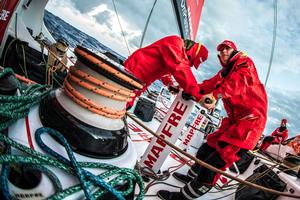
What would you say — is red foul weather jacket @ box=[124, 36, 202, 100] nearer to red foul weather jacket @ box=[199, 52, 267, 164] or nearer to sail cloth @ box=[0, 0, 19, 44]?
red foul weather jacket @ box=[199, 52, 267, 164]

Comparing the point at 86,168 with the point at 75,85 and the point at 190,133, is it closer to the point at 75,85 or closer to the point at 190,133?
the point at 75,85

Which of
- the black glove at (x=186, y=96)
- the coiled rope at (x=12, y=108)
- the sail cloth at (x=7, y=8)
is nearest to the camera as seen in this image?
the coiled rope at (x=12, y=108)

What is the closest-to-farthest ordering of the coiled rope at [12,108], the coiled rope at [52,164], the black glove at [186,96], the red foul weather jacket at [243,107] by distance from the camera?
the coiled rope at [52,164] < the coiled rope at [12,108] < the red foul weather jacket at [243,107] < the black glove at [186,96]

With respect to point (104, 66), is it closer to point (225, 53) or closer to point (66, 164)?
point (66, 164)

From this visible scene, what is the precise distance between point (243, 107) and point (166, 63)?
2.80 ft

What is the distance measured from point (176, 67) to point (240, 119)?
0.77 metres

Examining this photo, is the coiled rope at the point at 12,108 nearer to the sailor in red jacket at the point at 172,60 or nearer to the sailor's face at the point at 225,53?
the sailor in red jacket at the point at 172,60

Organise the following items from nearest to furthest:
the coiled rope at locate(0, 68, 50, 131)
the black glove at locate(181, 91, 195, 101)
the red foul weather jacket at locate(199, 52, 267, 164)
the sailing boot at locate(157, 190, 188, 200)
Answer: the coiled rope at locate(0, 68, 50, 131) → the red foul weather jacket at locate(199, 52, 267, 164) → the sailing boot at locate(157, 190, 188, 200) → the black glove at locate(181, 91, 195, 101)

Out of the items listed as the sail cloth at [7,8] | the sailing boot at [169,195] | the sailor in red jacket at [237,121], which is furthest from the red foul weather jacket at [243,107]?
the sail cloth at [7,8]

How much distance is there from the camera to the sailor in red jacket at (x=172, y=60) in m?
2.18

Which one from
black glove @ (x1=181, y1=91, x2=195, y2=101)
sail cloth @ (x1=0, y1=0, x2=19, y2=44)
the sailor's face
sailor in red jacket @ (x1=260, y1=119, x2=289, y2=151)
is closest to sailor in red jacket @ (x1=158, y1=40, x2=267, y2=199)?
the sailor's face

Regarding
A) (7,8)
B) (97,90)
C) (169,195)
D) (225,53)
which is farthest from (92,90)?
(7,8)

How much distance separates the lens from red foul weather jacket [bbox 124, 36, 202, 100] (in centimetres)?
217

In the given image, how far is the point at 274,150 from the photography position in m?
6.51
